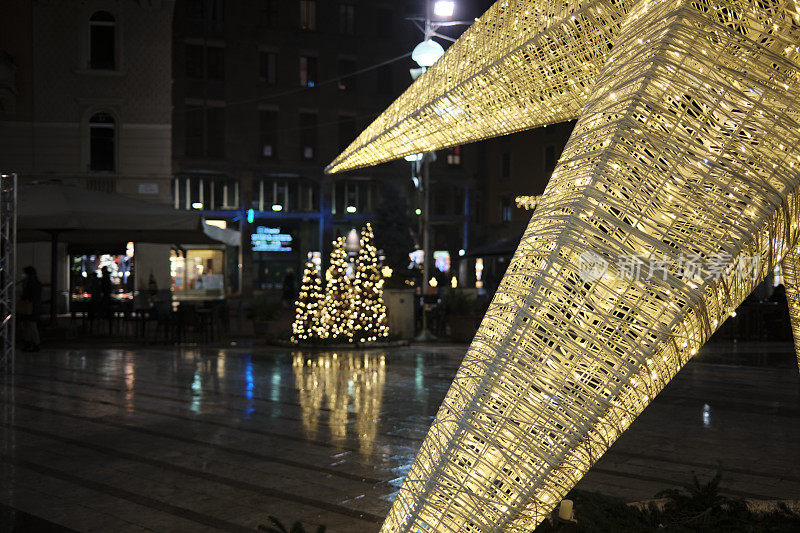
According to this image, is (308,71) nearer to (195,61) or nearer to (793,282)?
(195,61)

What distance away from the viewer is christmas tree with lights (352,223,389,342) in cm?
1573

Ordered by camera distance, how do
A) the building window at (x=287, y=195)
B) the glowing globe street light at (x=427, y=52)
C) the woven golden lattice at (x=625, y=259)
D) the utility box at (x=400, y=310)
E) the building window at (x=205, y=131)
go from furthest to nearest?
1. the building window at (x=287, y=195)
2. the building window at (x=205, y=131)
3. the utility box at (x=400, y=310)
4. the glowing globe street light at (x=427, y=52)
5. the woven golden lattice at (x=625, y=259)

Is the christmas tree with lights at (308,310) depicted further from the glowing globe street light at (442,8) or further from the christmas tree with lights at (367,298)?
the glowing globe street light at (442,8)

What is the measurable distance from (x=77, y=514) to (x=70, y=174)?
21.6 metres

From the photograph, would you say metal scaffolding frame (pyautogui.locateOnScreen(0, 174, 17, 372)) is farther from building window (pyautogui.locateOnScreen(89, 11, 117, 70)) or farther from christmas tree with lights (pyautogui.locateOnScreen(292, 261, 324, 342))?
building window (pyautogui.locateOnScreen(89, 11, 117, 70))

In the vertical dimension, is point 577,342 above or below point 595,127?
below

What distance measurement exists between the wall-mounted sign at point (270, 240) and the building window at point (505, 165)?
1374cm

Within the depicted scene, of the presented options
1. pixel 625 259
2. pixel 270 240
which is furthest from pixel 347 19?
pixel 625 259

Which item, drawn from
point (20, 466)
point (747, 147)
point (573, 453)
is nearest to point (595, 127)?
point (747, 147)

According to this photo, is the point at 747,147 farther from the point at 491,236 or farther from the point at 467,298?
the point at 491,236

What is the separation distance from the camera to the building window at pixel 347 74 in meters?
43.5

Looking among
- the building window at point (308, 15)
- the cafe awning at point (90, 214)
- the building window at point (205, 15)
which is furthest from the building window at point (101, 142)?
the building window at point (308, 15)

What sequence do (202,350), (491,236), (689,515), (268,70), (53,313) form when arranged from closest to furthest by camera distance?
(689,515), (202,350), (53,313), (268,70), (491,236)

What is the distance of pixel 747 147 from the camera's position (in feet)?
7.13
